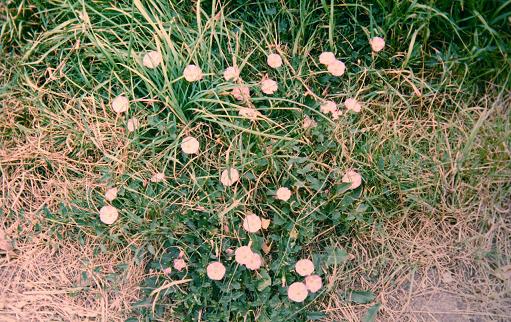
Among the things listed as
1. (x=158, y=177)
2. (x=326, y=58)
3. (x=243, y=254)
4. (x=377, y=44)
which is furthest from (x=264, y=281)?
(x=377, y=44)

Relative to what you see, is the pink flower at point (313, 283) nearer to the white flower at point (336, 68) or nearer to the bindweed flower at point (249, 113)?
the bindweed flower at point (249, 113)

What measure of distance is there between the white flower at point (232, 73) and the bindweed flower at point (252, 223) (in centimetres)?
50

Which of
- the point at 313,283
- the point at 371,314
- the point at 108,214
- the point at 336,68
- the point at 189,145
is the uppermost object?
the point at 336,68

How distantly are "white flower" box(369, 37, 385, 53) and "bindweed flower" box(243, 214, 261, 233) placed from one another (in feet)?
2.42

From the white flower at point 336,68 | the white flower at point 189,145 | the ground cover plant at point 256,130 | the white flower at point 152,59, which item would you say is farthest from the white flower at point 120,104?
the white flower at point 336,68

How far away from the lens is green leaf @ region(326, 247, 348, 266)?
156cm

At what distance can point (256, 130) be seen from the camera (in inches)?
66.5

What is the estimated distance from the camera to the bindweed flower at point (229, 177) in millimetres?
A: 1596

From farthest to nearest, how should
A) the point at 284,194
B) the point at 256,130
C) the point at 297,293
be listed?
the point at 256,130, the point at 284,194, the point at 297,293

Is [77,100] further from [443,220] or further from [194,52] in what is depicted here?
[443,220]

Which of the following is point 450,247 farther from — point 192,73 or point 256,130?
point 192,73

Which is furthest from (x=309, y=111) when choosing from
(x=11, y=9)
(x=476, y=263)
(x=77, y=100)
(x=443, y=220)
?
(x=11, y=9)

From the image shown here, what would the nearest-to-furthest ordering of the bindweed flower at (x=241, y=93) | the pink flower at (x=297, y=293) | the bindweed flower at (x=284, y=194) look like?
the pink flower at (x=297, y=293), the bindweed flower at (x=284, y=194), the bindweed flower at (x=241, y=93)

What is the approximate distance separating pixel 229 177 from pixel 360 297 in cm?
56
